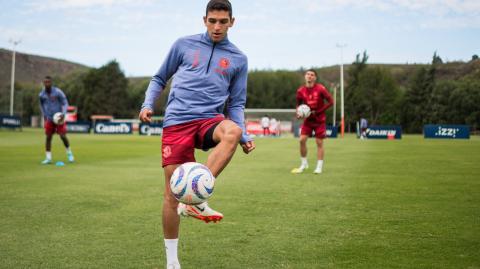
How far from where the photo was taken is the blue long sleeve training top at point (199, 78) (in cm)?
476

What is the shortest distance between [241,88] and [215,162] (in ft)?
3.45

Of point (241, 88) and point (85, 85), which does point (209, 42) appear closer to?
point (241, 88)

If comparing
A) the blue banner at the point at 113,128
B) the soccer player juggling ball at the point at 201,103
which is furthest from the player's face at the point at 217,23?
the blue banner at the point at 113,128

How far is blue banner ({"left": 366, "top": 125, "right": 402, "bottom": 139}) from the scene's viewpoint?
4530 cm

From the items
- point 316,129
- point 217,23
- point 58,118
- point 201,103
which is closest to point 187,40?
point 217,23

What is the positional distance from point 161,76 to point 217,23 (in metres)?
0.78

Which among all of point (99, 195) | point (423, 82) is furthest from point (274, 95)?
point (99, 195)

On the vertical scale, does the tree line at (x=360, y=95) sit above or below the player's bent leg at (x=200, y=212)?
above

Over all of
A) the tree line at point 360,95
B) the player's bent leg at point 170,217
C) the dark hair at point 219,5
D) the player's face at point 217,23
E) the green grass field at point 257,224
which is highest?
the tree line at point 360,95

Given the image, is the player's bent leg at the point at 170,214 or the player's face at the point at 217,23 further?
the player's face at the point at 217,23

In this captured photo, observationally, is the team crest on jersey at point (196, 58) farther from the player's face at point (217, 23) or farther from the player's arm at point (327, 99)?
the player's arm at point (327, 99)

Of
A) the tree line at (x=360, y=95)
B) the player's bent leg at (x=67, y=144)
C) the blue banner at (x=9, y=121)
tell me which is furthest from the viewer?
the tree line at (x=360, y=95)

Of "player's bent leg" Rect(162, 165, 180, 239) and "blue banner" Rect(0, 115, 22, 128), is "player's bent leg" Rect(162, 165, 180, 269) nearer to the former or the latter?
"player's bent leg" Rect(162, 165, 180, 239)

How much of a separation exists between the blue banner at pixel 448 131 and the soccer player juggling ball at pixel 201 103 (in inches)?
1760
